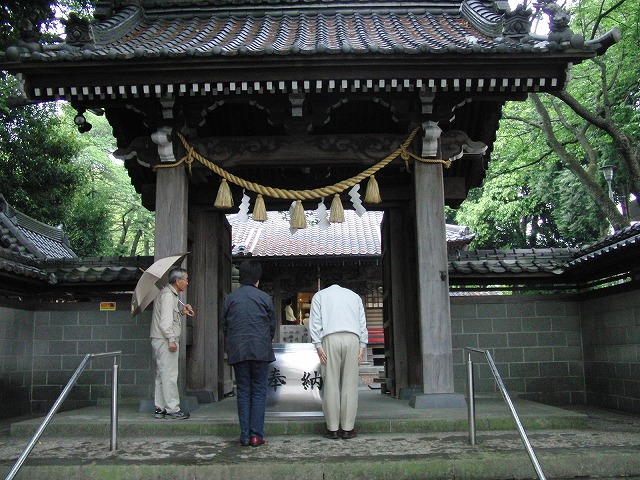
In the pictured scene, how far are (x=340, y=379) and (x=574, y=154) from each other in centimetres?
1500

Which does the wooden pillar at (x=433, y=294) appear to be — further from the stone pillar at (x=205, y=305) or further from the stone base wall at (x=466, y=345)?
the stone pillar at (x=205, y=305)

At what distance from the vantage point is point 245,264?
6020 millimetres

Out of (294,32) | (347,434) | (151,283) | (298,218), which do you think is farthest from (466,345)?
(294,32)

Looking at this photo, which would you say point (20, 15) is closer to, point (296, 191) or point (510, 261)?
point (296, 191)

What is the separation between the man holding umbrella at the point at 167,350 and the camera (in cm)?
684

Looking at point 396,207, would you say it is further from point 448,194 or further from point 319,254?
point 319,254

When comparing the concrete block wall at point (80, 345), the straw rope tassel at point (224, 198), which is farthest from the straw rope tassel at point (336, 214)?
the concrete block wall at point (80, 345)

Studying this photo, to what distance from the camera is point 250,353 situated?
Answer: 567 centimetres

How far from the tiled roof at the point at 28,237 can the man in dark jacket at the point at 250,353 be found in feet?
20.5

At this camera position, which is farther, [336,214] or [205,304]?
[205,304]

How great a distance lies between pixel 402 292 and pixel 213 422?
4008 mm

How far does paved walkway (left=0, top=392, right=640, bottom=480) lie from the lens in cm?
503

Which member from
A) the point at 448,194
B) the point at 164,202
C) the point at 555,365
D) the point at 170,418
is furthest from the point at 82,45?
the point at 555,365

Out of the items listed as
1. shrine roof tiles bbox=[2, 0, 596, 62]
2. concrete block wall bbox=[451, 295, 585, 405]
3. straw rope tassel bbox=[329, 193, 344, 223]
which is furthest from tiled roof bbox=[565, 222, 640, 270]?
straw rope tassel bbox=[329, 193, 344, 223]
